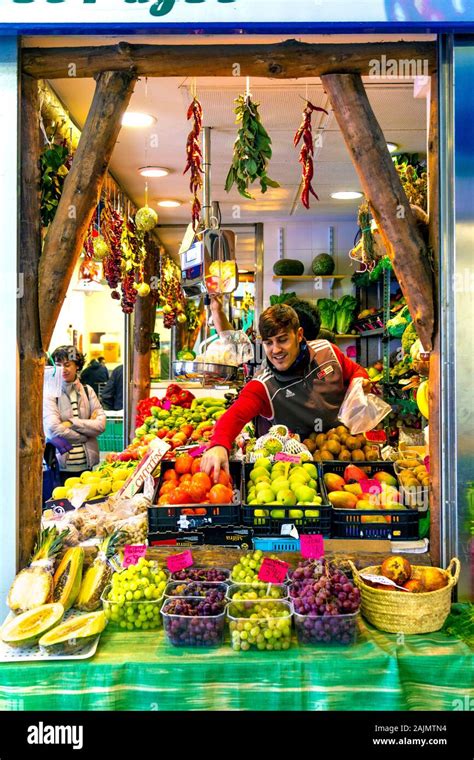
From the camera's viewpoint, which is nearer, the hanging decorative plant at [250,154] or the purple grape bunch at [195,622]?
the purple grape bunch at [195,622]

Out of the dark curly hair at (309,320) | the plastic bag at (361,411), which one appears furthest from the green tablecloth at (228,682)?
the dark curly hair at (309,320)

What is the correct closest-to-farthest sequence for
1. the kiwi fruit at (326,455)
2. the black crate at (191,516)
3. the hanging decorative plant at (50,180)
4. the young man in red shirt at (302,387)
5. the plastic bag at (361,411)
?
the black crate at (191,516)
the hanging decorative plant at (50,180)
the kiwi fruit at (326,455)
the plastic bag at (361,411)
the young man in red shirt at (302,387)

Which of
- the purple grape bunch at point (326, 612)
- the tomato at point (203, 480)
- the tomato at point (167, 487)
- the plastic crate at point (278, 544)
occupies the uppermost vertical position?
the tomato at point (203, 480)

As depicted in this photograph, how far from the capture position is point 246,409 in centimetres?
425

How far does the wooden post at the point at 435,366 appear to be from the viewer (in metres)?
2.93

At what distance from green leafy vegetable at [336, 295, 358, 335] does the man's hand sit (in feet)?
17.4

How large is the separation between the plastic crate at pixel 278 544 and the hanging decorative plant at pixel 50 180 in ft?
5.82

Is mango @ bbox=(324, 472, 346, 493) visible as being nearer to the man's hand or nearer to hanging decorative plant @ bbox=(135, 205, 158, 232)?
the man's hand

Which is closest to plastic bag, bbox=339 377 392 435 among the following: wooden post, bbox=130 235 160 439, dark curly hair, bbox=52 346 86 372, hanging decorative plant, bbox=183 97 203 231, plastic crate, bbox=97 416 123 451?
hanging decorative plant, bbox=183 97 203 231

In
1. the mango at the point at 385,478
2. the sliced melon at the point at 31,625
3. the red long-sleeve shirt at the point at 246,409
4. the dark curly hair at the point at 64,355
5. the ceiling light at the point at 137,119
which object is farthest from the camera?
the dark curly hair at the point at 64,355

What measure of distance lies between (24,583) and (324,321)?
20.8 feet

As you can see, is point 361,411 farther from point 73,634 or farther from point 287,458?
point 73,634

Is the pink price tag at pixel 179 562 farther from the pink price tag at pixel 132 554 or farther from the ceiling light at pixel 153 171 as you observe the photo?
the ceiling light at pixel 153 171

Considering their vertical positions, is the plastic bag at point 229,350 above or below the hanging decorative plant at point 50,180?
below
